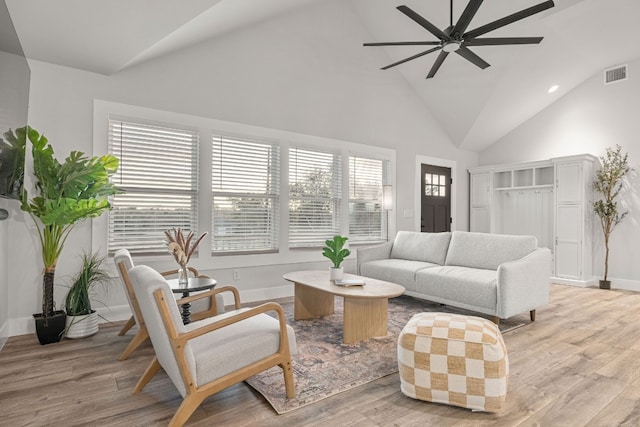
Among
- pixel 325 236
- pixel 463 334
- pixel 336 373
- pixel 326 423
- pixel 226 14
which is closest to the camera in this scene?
pixel 326 423

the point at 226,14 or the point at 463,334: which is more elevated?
the point at 226,14

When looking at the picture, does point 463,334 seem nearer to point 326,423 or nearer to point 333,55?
point 326,423

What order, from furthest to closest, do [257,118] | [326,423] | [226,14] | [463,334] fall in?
[257,118], [226,14], [463,334], [326,423]

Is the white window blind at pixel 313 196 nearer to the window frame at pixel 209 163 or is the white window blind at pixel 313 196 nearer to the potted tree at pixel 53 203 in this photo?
the window frame at pixel 209 163

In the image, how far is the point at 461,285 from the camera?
150 inches

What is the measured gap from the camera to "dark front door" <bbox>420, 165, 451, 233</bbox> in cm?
688

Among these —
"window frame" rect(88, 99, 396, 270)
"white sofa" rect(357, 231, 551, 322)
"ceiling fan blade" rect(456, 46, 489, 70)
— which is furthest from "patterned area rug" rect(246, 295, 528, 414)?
"ceiling fan blade" rect(456, 46, 489, 70)

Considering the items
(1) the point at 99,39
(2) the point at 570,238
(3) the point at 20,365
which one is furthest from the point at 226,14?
(2) the point at 570,238

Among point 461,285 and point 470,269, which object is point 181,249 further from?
point 470,269

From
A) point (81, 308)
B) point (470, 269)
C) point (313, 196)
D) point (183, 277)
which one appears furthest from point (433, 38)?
point (81, 308)

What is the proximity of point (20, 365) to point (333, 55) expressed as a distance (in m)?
5.26

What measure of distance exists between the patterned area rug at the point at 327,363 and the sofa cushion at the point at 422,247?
119 centimetres

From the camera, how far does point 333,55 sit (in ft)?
18.1

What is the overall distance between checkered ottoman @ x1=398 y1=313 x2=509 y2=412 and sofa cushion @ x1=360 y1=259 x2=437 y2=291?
2.11m
